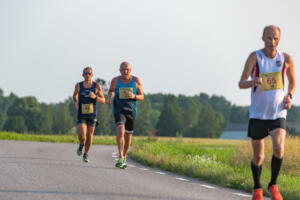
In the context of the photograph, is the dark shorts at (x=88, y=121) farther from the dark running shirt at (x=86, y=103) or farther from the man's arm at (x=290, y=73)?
the man's arm at (x=290, y=73)

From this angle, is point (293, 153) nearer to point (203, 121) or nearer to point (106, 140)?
point (106, 140)

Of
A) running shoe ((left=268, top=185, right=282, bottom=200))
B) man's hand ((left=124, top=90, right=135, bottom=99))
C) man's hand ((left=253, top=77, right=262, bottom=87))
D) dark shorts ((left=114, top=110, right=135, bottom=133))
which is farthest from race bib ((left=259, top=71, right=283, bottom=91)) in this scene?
dark shorts ((left=114, top=110, right=135, bottom=133))

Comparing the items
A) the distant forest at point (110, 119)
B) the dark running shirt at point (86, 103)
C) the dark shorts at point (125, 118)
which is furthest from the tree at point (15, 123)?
the dark shorts at point (125, 118)

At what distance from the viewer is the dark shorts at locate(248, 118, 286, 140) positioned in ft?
21.4

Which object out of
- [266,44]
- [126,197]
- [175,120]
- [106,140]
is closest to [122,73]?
[126,197]

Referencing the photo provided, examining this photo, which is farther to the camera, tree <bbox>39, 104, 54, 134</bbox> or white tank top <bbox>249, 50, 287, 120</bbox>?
tree <bbox>39, 104, 54, 134</bbox>

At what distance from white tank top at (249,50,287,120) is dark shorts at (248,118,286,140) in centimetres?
6

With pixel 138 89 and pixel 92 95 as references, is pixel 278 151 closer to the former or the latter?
pixel 138 89

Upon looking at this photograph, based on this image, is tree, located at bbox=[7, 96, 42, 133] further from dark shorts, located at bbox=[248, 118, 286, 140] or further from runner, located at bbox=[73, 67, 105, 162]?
dark shorts, located at bbox=[248, 118, 286, 140]

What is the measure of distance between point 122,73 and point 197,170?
3.29 metres

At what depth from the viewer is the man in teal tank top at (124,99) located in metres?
10.6

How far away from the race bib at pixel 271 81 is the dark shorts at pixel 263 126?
44 cm

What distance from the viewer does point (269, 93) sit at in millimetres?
6484

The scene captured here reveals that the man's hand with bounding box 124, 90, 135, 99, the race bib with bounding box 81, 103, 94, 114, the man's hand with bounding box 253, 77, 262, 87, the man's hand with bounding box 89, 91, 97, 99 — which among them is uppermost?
the man's hand with bounding box 89, 91, 97, 99
